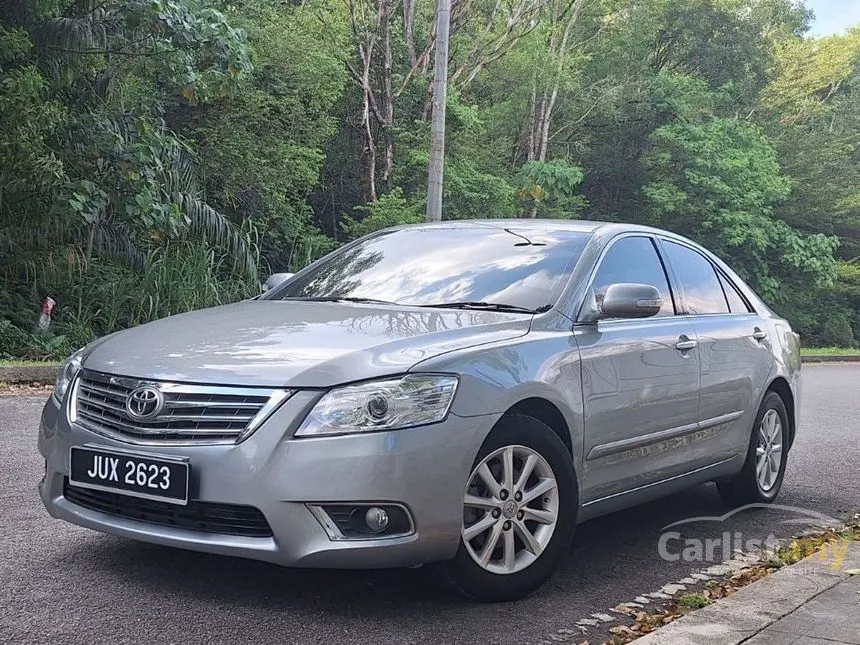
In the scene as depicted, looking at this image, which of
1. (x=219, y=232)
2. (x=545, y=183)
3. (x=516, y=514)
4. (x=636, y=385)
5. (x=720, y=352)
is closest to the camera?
(x=516, y=514)

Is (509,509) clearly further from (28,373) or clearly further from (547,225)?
(28,373)

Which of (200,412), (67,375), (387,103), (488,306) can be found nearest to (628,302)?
(488,306)

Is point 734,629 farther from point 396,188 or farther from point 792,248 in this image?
point 792,248

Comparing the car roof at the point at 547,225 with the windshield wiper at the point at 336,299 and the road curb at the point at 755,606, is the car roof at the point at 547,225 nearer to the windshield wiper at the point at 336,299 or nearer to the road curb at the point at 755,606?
the windshield wiper at the point at 336,299

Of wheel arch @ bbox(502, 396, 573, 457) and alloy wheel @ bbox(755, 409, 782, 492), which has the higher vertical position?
wheel arch @ bbox(502, 396, 573, 457)

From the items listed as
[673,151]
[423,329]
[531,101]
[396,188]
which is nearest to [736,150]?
[673,151]

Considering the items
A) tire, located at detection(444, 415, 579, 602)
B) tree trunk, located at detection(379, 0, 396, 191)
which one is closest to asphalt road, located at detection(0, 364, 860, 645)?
tire, located at detection(444, 415, 579, 602)

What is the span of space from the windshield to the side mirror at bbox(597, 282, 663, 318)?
0.23m

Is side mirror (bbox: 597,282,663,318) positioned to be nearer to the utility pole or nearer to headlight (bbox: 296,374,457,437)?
headlight (bbox: 296,374,457,437)

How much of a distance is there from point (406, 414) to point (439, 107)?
1382 centimetres

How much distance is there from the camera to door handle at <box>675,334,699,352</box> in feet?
16.4

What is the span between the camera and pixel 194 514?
11.5 feet

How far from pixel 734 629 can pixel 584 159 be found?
103 ft

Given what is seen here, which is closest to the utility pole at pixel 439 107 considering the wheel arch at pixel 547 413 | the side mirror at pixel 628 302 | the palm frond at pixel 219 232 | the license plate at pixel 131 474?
the palm frond at pixel 219 232
